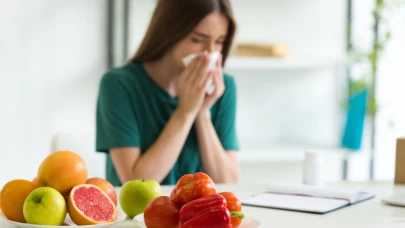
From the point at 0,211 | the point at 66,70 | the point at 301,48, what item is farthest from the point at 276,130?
the point at 0,211

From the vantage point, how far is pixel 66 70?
9.82 feet

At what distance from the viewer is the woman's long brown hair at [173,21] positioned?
2.12 m

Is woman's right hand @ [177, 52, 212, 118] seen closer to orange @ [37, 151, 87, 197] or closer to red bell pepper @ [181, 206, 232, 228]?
orange @ [37, 151, 87, 197]

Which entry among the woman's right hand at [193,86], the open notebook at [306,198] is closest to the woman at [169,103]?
the woman's right hand at [193,86]

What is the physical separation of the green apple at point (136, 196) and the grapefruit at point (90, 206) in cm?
5

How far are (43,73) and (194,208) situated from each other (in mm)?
1967

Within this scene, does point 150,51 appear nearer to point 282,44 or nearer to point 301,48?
point 282,44

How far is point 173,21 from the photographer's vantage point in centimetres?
213

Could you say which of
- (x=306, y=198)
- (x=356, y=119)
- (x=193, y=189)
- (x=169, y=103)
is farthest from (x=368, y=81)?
(x=193, y=189)

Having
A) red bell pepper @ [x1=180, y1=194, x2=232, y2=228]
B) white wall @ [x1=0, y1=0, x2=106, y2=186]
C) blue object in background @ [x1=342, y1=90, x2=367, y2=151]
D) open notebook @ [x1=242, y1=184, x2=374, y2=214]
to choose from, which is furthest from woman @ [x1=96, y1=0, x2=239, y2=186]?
blue object in background @ [x1=342, y1=90, x2=367, y2=151]

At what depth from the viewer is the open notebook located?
5.10 ft

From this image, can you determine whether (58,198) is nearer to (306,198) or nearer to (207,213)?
(207,213)

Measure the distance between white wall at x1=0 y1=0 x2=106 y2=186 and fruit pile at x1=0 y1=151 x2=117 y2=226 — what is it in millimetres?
1651

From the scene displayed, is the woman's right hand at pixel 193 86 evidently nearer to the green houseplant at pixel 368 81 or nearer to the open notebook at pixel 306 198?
the open notebook at pixel 306 198
